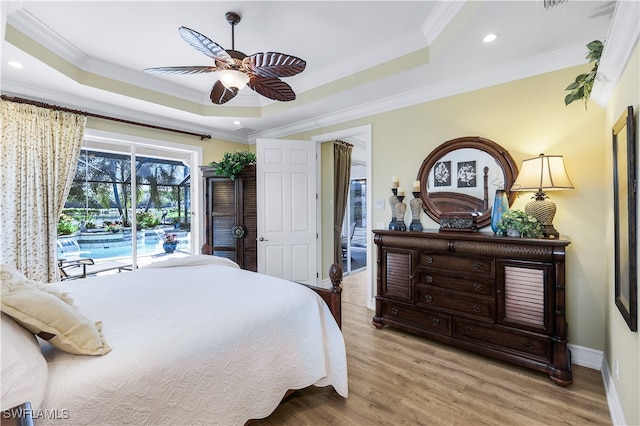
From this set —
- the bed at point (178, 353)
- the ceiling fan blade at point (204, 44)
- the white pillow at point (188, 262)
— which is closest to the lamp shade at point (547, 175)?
the bed at point (178, 353)

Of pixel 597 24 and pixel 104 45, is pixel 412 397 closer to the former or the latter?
pixel 597 24

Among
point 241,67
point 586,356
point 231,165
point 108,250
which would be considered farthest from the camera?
point 231,165

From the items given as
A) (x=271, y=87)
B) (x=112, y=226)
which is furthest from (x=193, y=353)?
(x=112, y=226)

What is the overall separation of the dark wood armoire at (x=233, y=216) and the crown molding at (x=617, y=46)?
3518 mm

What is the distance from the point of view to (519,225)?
2.24 metres

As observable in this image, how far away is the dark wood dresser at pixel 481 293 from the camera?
2.10m

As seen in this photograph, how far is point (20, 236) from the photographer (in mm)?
2793

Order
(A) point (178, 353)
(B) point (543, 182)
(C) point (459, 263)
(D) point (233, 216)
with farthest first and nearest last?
(D) point (233, 216), (C) point (459, 263), (B) point (543, 182), (A) point (178, 353)

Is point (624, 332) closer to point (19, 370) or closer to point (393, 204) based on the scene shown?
point (393, 204)

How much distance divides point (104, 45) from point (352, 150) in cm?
381

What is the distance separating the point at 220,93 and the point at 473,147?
7.96 feet

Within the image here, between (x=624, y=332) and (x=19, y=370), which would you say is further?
(x=624, y=332)

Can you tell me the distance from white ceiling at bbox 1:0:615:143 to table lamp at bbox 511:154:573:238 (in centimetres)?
68

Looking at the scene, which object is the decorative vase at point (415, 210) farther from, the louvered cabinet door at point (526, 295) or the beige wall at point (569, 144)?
the louvered cabinet door at point (526, 295)
